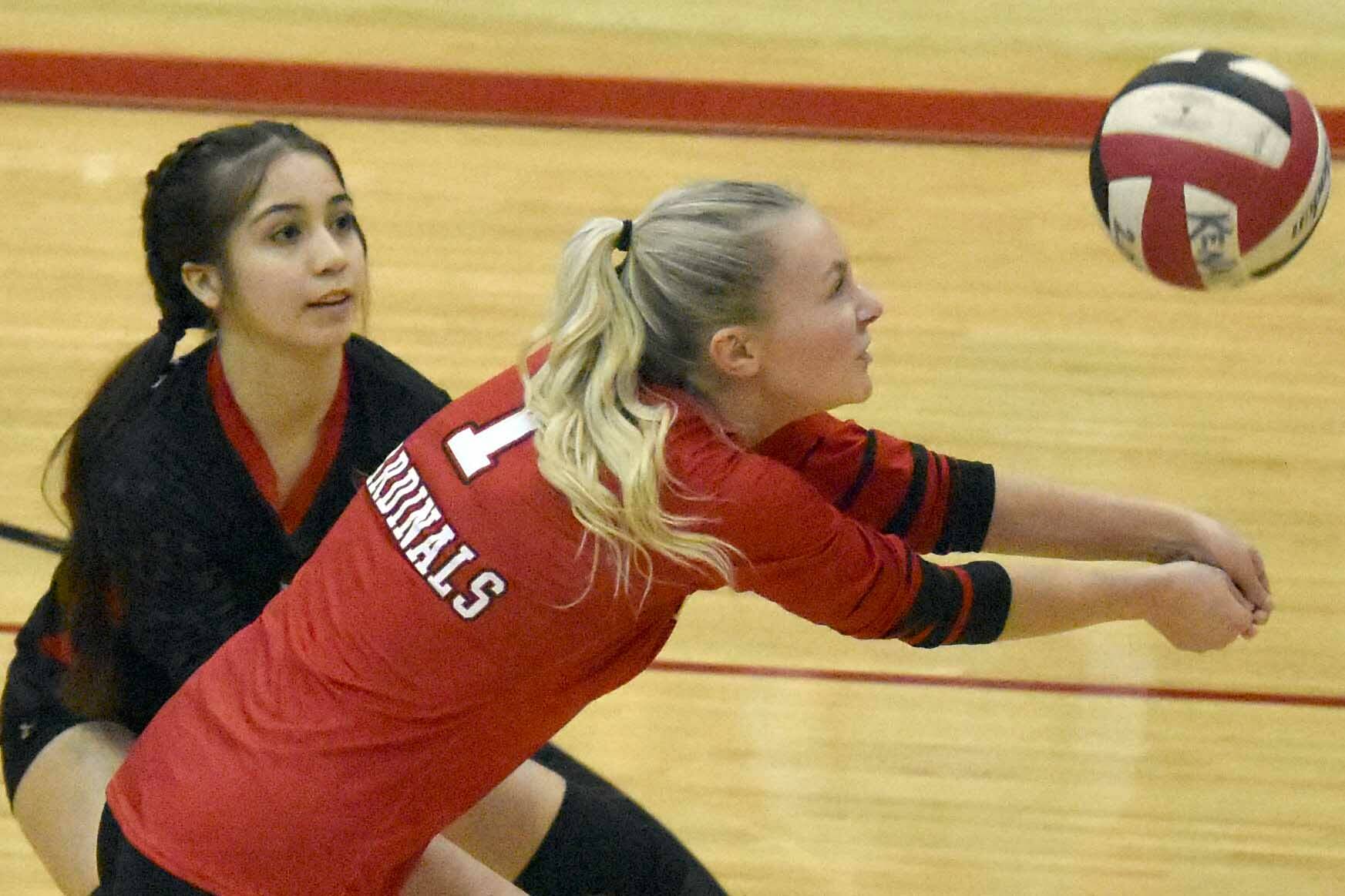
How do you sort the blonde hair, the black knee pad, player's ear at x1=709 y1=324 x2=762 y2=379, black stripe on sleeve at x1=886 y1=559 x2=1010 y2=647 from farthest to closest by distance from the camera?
the black knee pad
black stripe on sleeve at x1=886 y1=559 x2=1010 y2=647
player's ear at x1=709 y1=324 x2=762 y2=379
the blonde hair

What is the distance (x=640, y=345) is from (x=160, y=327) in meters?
0.71

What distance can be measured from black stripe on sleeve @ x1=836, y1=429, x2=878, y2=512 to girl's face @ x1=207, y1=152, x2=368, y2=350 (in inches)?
24.0

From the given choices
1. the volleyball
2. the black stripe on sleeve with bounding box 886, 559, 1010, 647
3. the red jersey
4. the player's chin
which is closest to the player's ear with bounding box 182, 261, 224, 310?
the red jersey

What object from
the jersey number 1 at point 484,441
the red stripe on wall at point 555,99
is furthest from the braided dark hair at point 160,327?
the red stripe on wall at point 555,99

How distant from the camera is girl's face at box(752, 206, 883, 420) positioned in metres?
1.81

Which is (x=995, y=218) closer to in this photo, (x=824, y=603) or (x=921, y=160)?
(x=921, y=160)

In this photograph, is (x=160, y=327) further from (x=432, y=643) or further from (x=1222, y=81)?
(x=1222, y=81)

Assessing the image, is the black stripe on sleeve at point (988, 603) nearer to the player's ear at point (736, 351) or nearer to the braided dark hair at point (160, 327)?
the player's ear at point (736, 351)

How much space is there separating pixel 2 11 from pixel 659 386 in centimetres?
415

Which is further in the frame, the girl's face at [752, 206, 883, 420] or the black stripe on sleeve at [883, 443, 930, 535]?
the black stripe on sleeve at [883, 443, 930, 535]

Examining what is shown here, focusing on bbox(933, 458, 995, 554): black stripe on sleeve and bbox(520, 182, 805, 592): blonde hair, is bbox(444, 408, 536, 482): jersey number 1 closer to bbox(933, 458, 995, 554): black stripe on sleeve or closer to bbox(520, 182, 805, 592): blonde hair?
bbox(520, 182, 805, 592): blonde hair

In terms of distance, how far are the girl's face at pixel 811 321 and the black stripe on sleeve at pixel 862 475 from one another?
238mm

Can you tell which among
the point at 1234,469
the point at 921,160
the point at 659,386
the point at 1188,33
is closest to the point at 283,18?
the point at 921,160

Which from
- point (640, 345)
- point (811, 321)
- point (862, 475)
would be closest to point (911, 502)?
point (862, 475)
